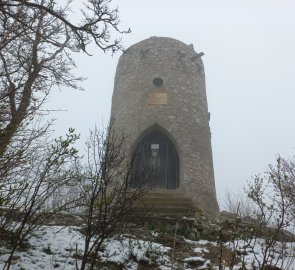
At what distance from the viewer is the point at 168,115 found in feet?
34.8

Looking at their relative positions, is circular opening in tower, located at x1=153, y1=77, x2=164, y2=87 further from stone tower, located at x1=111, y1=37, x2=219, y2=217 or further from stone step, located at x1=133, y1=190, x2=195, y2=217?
stone step, located at x1=133, y1=190, x2=195, y2=217

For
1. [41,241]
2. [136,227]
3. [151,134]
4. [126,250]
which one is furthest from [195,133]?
[41,241]

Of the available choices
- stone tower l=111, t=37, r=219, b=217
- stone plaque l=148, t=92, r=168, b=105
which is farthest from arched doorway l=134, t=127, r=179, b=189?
stone plaque l=148, t=92, r=168, b=105

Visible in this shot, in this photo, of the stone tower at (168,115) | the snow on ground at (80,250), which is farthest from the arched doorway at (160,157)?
the snow on ground at (80,250)

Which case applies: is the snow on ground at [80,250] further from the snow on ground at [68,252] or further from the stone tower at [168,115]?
the stone tower at [168,115]

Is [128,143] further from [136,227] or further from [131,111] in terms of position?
[136,227]

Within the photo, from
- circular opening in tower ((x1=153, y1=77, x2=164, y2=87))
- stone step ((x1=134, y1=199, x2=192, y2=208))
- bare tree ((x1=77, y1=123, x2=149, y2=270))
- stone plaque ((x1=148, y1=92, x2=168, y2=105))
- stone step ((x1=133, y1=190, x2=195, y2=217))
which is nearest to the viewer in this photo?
bare tree ((x1=77, y1=123, x2=149, y2=270))

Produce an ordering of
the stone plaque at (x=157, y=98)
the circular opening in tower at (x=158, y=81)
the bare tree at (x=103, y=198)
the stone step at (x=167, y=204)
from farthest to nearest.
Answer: the circular opening in tower at (x=158, y=81)
the stone plaque at (x=157, y=98)
the stone step at (x=167, y=204)
the bare tree at (x=103, y=198)

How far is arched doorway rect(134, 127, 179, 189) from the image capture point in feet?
34.1

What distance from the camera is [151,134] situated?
35.9ft

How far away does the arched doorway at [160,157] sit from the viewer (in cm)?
1039

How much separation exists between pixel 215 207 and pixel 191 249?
3317mm

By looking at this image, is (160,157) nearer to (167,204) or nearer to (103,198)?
(167,204)

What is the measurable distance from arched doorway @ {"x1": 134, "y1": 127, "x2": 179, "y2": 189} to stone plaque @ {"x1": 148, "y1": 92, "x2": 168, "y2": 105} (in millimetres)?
822
